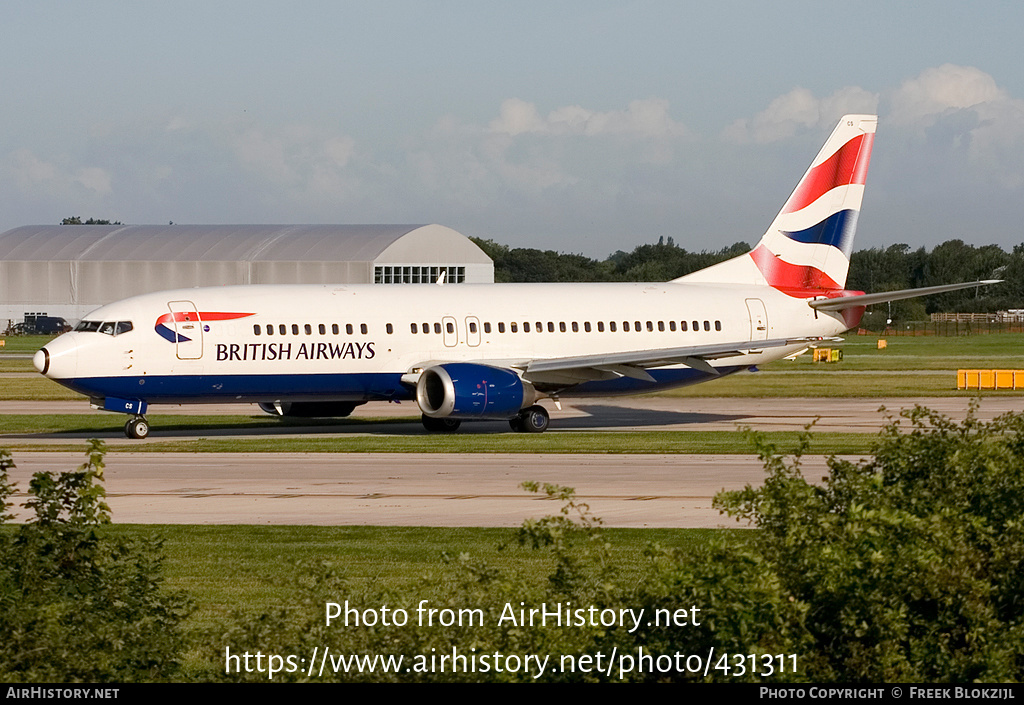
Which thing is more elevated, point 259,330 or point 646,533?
point 259,330

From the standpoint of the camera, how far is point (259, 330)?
3922 cm

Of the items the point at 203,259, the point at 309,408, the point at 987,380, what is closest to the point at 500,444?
the point at 309,408

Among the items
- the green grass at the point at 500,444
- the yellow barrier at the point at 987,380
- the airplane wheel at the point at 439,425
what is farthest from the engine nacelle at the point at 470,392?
the yellow barrier at the point at 987,380

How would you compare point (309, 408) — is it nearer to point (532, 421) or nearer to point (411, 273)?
point (532, 421)

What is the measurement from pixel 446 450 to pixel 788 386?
33.7m

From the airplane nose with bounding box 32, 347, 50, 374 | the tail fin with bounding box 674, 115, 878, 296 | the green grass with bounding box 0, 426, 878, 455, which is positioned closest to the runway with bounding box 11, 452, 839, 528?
the green grass with bounding box 0, 426, 878, 455

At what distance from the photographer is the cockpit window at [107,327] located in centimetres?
3809

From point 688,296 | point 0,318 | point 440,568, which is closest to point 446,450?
point 688,296

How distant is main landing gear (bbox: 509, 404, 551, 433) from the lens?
4088 cm

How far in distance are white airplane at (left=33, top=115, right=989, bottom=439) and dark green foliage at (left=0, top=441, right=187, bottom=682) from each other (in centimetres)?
2552

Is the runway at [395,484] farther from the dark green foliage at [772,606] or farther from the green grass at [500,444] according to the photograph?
the dark green foliage at [772,606]

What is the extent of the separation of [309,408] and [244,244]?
8251 cm

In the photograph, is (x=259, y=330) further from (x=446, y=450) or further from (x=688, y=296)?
(x=688, y=296)

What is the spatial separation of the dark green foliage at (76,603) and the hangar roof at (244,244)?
105 metres
